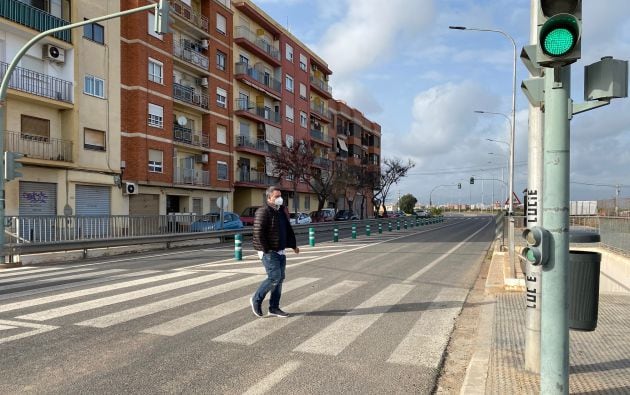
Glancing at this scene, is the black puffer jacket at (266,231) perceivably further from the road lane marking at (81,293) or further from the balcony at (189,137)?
the balcony at (189,137)

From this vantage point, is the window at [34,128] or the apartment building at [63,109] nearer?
the apartment building at [63,109]

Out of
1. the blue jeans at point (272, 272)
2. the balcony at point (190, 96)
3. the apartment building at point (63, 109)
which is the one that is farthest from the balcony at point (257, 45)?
the blue jeans at point (272, 272)

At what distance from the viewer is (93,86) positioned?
27.6 m

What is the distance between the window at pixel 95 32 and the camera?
27219mm

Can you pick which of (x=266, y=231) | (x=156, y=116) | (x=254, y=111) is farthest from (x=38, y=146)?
(x=254, y=111)

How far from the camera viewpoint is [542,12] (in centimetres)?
345

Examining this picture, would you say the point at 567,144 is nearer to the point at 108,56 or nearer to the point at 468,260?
the point at 468,260

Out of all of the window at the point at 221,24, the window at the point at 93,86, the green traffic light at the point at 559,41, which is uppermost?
the window at the point at 221,24

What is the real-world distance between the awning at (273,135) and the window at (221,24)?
10.2 m

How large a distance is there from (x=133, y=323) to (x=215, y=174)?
110 feet

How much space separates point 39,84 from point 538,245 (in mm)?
25829

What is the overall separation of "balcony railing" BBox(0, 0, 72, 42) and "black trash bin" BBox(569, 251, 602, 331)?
25469 millimetres

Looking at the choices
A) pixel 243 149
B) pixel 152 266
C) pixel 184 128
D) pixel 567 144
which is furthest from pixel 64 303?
pixel 243 149

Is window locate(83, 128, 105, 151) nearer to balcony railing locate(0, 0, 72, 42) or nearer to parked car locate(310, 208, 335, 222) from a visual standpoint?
balcony railing locate(0, 0, 72, 42)
